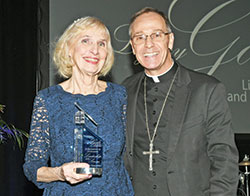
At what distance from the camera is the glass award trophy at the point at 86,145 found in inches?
98.0

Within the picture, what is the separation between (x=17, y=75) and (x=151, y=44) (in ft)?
8.33

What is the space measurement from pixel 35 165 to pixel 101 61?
75 centimetres

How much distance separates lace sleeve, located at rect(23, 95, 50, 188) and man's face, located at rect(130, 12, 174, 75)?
76cm

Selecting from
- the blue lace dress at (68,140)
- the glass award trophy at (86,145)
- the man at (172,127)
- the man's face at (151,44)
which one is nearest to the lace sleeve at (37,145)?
the blue lace dress at (68,140)

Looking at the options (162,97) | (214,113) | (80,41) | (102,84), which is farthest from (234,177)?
(80,41)

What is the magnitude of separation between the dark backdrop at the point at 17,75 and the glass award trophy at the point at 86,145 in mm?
2645

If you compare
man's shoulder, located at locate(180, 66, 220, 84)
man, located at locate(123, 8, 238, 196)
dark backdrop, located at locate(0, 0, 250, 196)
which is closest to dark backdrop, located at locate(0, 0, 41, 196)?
dark backdrop, located at locate(0, 0, 250, 196)

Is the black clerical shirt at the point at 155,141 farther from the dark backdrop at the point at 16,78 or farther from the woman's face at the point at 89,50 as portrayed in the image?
the dark backdrop at the point at 16,78

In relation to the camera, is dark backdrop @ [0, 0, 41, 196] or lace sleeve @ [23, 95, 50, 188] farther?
A: dark backdrop @ [0, 0, 41, 196]

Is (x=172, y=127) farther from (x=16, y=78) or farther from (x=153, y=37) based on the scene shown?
(x=16, y=78)

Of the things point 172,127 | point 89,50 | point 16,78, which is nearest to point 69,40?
point 89,50

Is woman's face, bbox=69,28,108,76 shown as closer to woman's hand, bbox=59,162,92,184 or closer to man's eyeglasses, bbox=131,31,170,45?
man's eyeglasses, bbox=131,31,170,45

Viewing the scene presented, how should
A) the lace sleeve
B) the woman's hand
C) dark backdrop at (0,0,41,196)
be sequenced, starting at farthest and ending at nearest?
1. dark backdrop at (0,0,41,196)
2. the lace sleeve
3. the woman's hand

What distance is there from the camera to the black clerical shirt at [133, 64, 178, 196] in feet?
9.67
